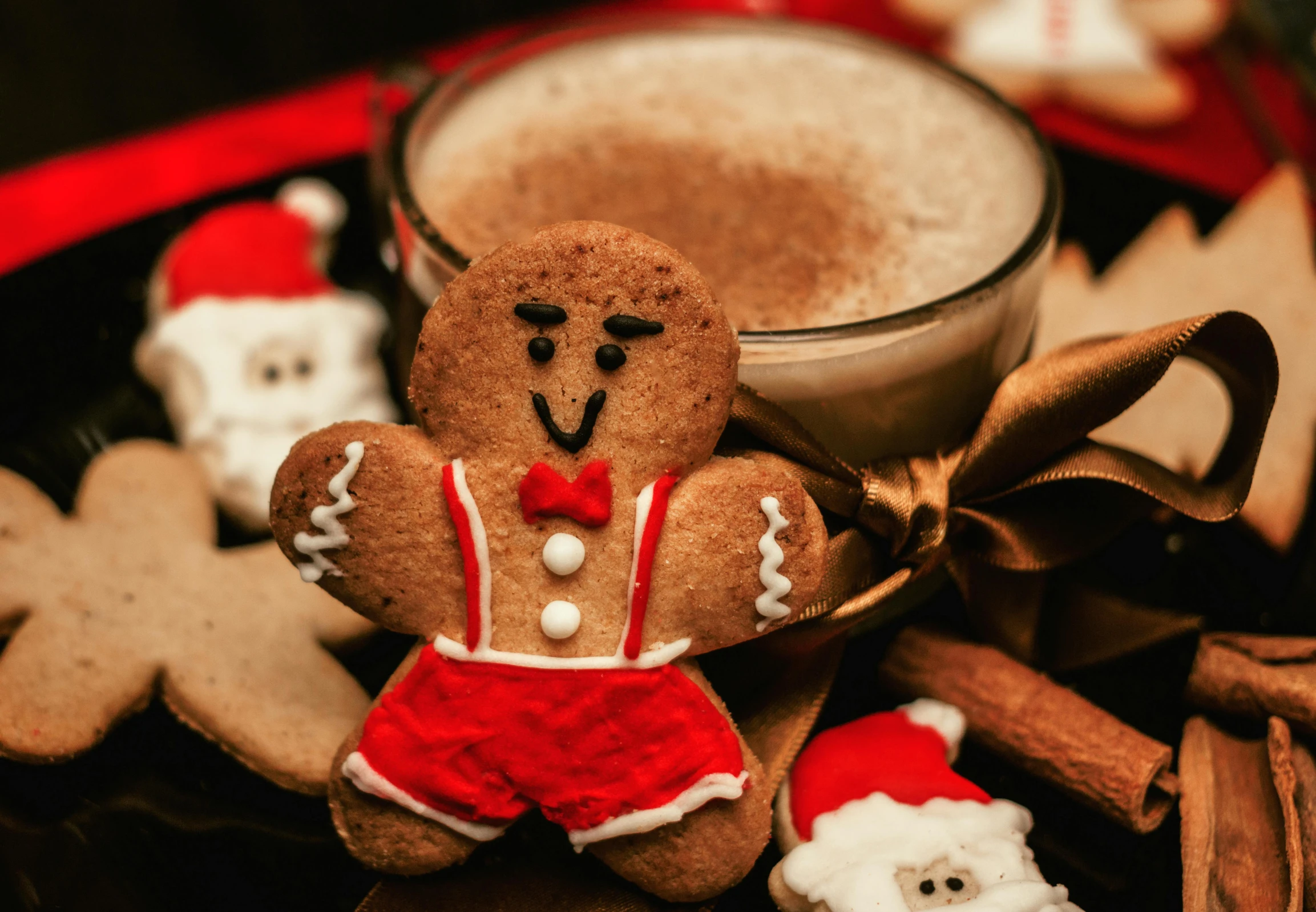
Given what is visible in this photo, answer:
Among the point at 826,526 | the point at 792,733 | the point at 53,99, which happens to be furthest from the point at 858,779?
the point at 53,99

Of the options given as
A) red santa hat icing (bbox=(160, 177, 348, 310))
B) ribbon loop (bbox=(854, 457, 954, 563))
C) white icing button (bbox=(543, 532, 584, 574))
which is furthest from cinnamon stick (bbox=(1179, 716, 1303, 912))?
red santa hat icing (bbox=(160, 177, 348, 310))

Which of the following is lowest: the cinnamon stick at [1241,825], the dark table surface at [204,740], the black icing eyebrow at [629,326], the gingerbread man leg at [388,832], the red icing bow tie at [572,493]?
the dark table surface at [204,740]

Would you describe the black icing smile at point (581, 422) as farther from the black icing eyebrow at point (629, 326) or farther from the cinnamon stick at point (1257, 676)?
the cinnamon stick at point (1257, 676)

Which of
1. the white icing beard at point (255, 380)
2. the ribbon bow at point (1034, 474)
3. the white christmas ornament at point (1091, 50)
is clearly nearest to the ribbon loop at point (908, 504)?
the ribbon bow at point (1034, 474)

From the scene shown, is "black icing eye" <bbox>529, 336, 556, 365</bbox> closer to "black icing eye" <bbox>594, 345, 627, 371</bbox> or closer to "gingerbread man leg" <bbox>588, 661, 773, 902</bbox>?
"black icing eye" <bbox>594, 345, 627, 371</bbox>

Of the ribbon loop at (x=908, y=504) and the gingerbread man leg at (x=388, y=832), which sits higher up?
the ribbon loop at (x=908, y=504)

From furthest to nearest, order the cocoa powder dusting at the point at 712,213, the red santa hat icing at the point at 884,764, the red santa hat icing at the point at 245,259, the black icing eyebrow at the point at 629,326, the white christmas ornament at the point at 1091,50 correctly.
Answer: the white christmas ornament at the point at 1091,50, the red santa hat icing at the point at 245,259, the cocoa powder dusting at the point at 712,213, the red santa hat icing at the point at 884,764, the black icing eyebrow at the point at 629,326

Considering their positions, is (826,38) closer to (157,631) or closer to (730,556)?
(730,556)
